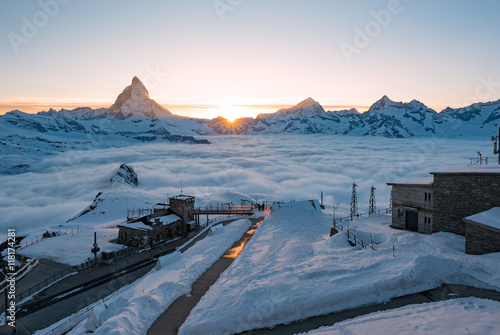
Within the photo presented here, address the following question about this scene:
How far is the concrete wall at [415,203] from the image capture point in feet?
95.2

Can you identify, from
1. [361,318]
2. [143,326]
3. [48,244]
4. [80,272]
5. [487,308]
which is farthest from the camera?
[48,244]

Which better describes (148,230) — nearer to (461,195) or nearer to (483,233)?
(461,195)

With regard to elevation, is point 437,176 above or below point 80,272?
above

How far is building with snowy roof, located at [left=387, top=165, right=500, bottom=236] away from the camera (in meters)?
24.4

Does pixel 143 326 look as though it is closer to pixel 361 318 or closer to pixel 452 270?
pixel 361 318

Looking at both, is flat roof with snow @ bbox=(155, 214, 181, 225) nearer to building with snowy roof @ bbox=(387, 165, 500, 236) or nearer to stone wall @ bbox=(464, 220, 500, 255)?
building with snowy roof @ bbox=(387, 165, 500, 236)

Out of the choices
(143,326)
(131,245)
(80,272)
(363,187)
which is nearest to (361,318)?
(143,326)

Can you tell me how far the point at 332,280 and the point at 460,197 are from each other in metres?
15.3

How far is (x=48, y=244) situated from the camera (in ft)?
167

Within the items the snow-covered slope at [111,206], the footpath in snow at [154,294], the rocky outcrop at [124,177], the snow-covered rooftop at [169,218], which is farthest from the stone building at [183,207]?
the rocky outcrop at [124,177]

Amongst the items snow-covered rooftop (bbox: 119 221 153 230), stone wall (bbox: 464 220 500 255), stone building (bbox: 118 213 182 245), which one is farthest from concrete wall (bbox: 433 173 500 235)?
snow-covered rooftop (bbox: 119 221 153 230)

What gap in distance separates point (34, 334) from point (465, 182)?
1514 inches

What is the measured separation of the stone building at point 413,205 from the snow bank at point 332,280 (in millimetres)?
3205

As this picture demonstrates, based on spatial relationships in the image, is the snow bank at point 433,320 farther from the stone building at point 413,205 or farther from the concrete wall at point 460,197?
the stone building at point 413,205
